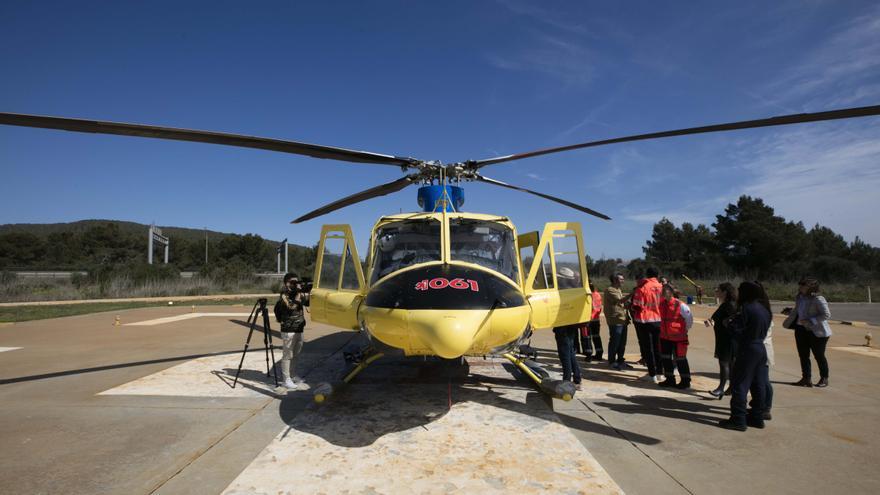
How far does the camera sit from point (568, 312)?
5.22 m

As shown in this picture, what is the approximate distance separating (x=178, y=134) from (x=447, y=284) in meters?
3.25

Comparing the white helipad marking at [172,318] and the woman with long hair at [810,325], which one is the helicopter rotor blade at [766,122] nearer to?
the woman with long hair at [810,325]

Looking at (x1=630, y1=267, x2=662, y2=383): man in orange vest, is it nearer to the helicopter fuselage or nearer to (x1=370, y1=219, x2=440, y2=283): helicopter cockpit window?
the helicopter fuselage

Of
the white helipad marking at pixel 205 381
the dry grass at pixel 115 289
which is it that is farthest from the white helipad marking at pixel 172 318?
the dry grass at pixel 115 289

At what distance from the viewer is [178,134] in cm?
437

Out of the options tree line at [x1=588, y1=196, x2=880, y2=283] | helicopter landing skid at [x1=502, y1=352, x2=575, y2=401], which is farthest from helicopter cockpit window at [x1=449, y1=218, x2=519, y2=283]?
tree line at [x1=588, y1=196, x2=880, y2=283]

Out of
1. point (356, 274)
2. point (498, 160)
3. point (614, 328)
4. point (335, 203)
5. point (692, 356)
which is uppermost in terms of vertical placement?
point (498, 160)

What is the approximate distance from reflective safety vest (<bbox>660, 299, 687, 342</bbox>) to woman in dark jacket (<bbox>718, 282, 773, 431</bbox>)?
1.37 meters

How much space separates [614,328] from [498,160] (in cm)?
371

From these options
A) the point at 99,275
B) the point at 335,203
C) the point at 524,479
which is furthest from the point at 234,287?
the point at 524,479

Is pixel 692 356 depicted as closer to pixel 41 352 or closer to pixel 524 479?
pixel 524 479

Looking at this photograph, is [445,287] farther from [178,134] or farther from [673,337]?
[673,337]

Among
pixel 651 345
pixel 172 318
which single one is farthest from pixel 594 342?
pixel 172 318

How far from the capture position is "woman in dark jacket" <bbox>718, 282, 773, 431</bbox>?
4371 mm
